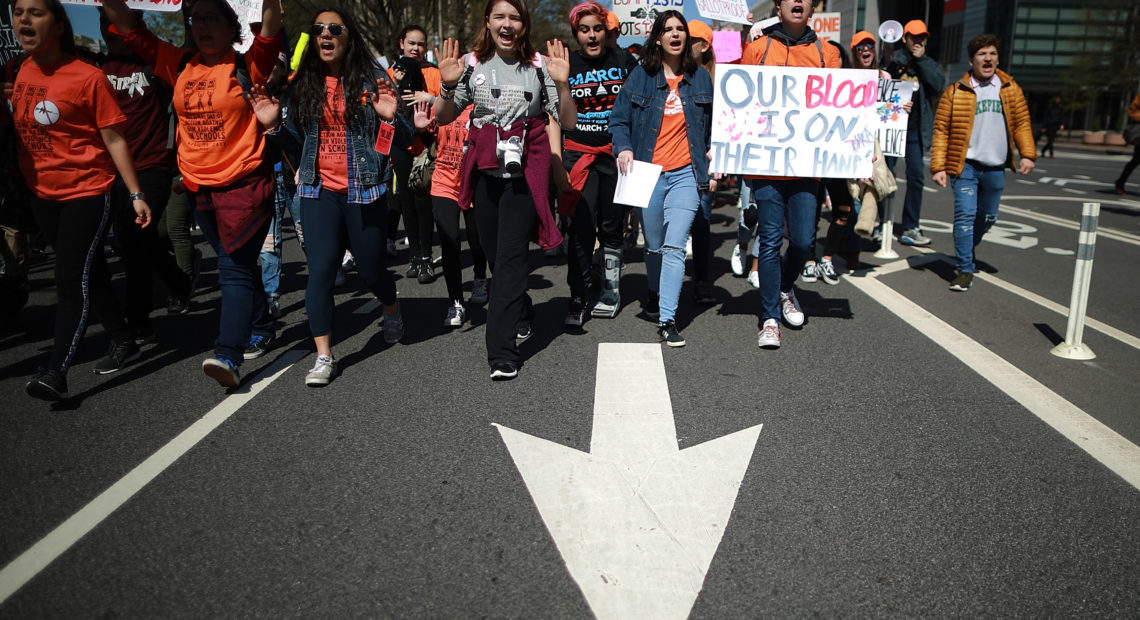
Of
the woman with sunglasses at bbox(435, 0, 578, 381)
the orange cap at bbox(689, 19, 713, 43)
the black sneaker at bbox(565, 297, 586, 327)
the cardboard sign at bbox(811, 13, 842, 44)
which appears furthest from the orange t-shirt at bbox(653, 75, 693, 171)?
the cardboard sign at bbox(811, 13, 842, 44)

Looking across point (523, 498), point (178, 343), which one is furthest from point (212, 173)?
point (523, 498)

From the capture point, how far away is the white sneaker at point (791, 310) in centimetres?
575

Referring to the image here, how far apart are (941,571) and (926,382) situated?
2055 mm

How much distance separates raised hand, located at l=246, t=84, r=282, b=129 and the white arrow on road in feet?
6.75

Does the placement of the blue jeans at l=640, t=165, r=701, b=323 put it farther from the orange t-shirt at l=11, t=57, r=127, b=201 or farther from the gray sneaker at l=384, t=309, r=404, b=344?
the orange t-shirt at l=11, t=57, r=127, b=201

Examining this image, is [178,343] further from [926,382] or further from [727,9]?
[727,9]

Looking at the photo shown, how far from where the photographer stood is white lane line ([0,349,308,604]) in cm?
273

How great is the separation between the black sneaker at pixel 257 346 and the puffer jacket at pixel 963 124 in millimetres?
5483

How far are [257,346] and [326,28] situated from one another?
6.81 feet

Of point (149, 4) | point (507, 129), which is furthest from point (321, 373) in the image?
point (149, 4)

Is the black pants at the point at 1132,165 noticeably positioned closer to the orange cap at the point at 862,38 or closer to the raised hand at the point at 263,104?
the orange cap at the point at 862,38

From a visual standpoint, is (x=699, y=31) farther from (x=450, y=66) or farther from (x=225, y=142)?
(x=225, y=142)

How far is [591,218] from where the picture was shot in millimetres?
5898

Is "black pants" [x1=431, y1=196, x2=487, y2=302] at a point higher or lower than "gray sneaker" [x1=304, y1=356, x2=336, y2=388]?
higher
